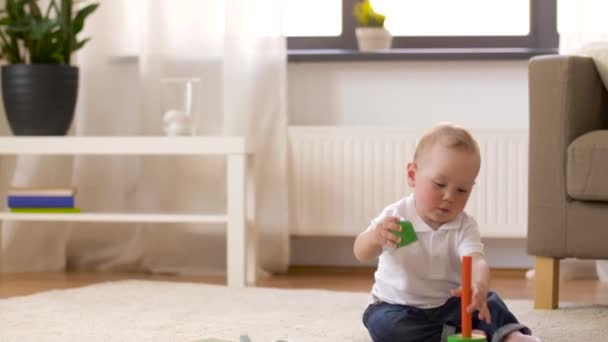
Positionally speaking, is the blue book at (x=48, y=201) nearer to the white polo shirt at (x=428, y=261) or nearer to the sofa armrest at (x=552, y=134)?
the sofa armrest at (x=552, y=134)

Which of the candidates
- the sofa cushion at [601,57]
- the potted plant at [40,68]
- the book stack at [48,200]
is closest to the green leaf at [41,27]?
the potted plant at [40,68]

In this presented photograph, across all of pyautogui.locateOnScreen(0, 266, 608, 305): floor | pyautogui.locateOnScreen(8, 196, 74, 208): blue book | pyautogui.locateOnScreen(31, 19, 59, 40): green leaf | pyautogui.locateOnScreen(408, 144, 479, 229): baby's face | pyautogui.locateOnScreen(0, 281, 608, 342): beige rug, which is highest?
pyautogui.locateOnScreen(31, 19, 59, 40): green leaf

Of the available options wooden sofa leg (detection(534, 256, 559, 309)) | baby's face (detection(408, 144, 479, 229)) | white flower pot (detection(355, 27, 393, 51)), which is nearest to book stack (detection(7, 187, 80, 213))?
white flower pot (detection(355, 27, 393, 51))

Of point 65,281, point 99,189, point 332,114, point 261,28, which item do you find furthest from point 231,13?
point 65,281

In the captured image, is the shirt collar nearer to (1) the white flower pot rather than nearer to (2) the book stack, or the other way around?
(2) the book stack

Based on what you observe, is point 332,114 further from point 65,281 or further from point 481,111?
point 65,281

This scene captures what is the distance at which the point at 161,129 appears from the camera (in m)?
3.59

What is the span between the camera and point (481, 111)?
3574 millimetres

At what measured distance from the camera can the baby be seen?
181cm

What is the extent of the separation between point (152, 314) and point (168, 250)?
1.18 meters

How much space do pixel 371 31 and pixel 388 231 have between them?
76.6 inches

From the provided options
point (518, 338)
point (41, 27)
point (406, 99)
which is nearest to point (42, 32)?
point (41, 27)

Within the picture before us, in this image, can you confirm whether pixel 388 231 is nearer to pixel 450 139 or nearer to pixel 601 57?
pixel 450 139

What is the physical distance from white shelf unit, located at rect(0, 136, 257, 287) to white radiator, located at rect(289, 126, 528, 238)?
31 centimetres
